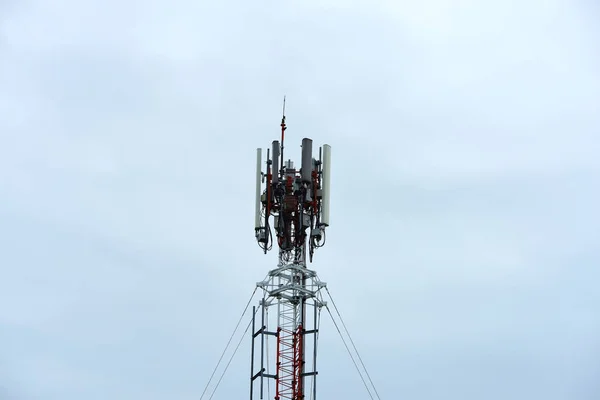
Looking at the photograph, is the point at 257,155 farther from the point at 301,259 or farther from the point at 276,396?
the point at 276,396

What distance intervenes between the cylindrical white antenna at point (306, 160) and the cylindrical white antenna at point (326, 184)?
5.54ft

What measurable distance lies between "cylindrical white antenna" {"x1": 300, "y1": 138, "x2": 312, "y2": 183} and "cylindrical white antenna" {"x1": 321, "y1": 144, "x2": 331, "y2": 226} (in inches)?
66.5

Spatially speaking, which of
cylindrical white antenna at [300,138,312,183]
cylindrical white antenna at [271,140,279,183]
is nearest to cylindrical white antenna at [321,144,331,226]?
cylindrical white antenna at [300,138,312,183]

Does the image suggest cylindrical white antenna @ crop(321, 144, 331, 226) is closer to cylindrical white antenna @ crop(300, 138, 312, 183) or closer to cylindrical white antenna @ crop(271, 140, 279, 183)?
cylindrical white antenna @ crop(300, 138, 312, 183)

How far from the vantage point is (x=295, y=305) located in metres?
157

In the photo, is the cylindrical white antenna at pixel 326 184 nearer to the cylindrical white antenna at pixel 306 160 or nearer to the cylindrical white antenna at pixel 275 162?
the cylindrical white antenna at pixel 306 160

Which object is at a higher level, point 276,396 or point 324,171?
point 324,171

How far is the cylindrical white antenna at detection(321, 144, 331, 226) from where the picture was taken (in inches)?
6250

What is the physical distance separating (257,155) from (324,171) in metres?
7.45

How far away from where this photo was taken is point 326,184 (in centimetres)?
15962

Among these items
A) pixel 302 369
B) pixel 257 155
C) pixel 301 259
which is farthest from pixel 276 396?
pixel 257 155

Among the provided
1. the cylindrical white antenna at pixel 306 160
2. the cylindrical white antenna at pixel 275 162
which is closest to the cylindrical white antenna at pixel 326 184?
the cylindrical white antenna at pixel 306 160

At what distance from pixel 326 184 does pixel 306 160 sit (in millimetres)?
3142

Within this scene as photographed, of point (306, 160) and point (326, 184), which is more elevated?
point (306, 160)
